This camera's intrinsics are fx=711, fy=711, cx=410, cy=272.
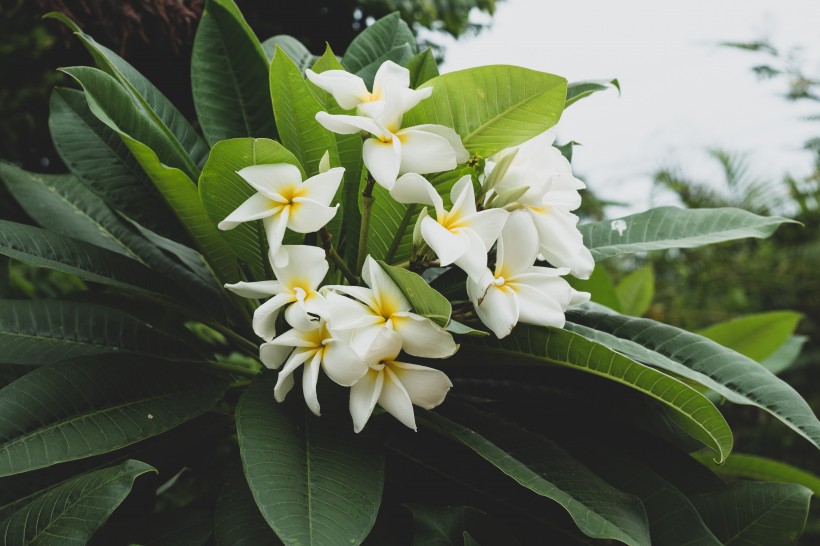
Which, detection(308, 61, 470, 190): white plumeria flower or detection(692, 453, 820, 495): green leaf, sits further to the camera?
detection(692, 453, 820, 495): green leaf

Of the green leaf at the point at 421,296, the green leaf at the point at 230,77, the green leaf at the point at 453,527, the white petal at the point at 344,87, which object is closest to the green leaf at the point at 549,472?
the green leaf at the point at 453,527

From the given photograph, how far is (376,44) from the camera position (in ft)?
3.91

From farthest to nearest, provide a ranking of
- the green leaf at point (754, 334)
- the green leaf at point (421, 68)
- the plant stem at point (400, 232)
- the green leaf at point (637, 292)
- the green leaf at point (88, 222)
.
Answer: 1. the green leaf at point (637, 292)
2. the green leaf at point (754, 334)
3. the green leaf at point (88, 222)
4. the green leaf at point (421, 68)
5. the plant stem at point (400, 232)

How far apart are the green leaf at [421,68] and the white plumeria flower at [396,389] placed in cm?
42

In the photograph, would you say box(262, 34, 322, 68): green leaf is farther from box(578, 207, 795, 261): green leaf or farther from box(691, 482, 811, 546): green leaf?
box(691, 482, 811, 546): green leaf

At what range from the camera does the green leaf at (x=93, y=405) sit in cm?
76

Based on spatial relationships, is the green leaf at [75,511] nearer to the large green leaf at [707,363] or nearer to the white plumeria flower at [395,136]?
the white plumeria flower at [395,136]

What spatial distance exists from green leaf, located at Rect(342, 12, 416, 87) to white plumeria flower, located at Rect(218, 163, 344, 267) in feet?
1.48

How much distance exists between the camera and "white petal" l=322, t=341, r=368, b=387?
716mm

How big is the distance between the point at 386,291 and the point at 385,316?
0.10ft

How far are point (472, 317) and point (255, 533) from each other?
13.6 inches

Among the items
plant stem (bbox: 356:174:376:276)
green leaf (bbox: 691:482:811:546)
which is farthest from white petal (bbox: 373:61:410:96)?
green leaf (bbox: 691:482:811:546)

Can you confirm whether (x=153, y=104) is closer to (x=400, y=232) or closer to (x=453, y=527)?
(x=400, y=232)

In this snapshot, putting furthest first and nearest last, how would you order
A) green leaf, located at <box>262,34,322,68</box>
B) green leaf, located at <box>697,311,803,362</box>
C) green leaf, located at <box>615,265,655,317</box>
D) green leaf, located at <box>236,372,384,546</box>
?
green leaf, located at <box>615,265,655,317</box>, green leaf, located at <box>697,311,803,362</box>, green leaf, located at <box>262,34,322,68</box>, green leaf, located at <box>236,372,384,546</box>
